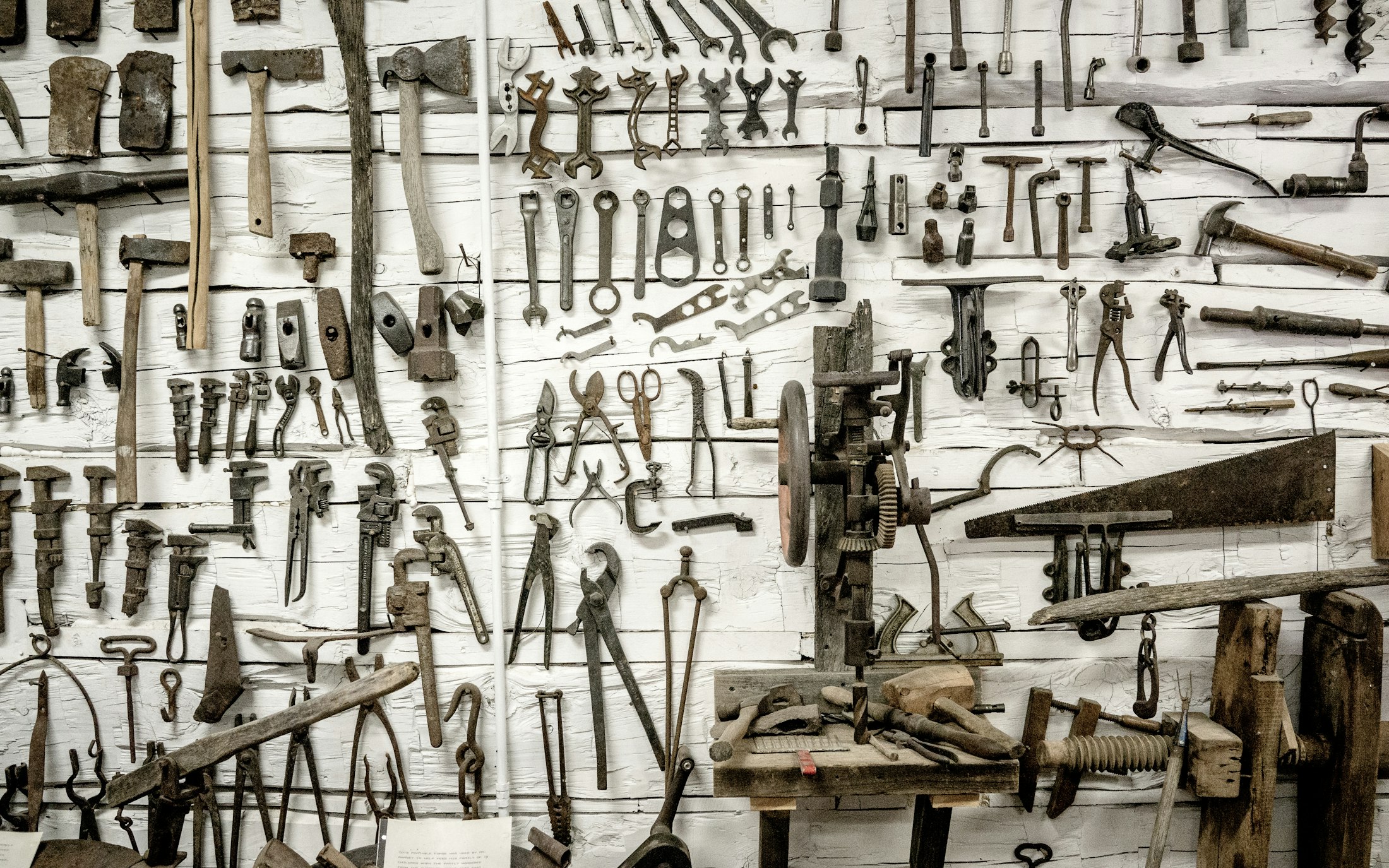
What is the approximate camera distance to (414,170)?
2.39 m

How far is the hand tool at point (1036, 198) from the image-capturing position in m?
2.39

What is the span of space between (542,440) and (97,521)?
53.6 inches

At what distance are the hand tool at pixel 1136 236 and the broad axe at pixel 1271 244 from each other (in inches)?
3.4

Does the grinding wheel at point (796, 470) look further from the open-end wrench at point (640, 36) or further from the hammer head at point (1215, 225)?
the hammer head at point (1215, 225)

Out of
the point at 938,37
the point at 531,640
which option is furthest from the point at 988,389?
the point at 531,640

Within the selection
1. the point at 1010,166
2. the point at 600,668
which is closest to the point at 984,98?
the point at 1010,166

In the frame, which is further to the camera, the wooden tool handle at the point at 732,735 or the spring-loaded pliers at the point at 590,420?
the spring-loaded pliers at the point at 590,420

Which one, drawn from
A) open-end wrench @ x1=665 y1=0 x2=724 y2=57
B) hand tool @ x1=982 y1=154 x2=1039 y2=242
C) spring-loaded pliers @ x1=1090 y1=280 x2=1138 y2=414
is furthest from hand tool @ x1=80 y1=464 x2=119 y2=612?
spring-loaded pliers @ x1=1090 y1=280 x2=1138 y2=414

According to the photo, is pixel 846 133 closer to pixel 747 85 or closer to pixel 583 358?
pixel 747 85

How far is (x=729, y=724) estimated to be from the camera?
2068 mm

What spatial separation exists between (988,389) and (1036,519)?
0.40 metres

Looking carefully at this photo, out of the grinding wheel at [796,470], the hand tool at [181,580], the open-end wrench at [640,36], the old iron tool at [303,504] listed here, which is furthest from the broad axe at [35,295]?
the grinding wheel at [796,470]

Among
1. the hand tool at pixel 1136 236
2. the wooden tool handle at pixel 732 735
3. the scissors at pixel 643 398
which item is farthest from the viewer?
the scissors at pixel 643 398

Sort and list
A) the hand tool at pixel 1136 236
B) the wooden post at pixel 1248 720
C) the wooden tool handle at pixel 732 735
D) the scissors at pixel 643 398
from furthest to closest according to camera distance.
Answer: the scissors at pixel 643 398 < the hand tool at pixel 1136 236 < the wooden post at pixel 1248 720 < the wooden tool handle at pixel 732 735
